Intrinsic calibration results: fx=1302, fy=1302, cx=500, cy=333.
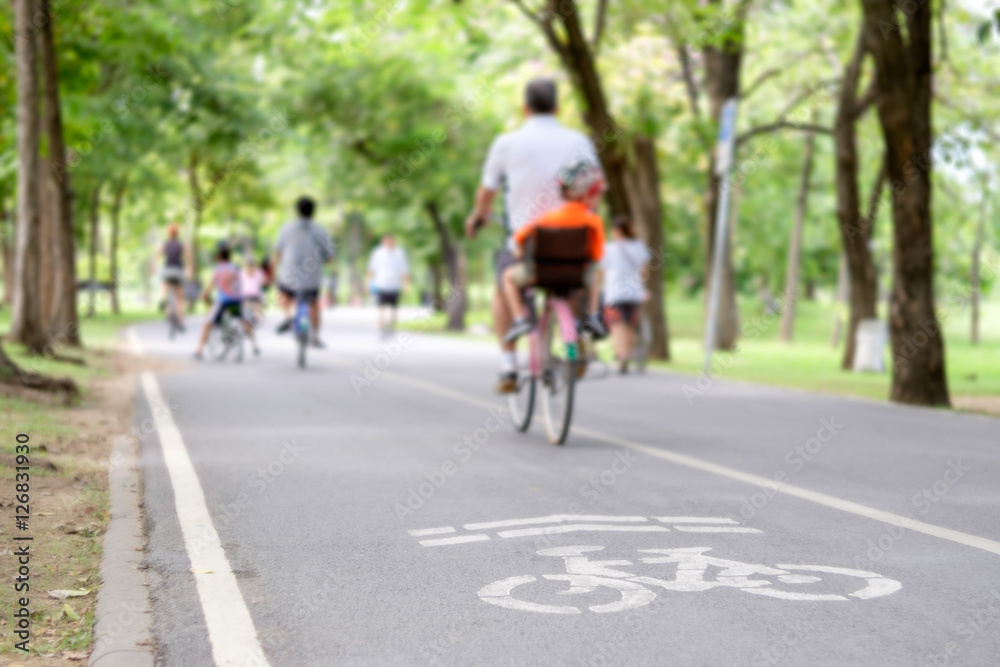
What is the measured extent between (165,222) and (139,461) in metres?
41.2

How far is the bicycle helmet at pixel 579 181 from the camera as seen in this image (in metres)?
9.03

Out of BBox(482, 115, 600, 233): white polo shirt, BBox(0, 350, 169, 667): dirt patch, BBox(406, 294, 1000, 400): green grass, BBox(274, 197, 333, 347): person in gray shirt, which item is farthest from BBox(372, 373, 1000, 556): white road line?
BBox(274, 197, 333, 347): person in gray shirt

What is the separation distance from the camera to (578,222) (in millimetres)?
9055

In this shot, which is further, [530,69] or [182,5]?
[530,69]

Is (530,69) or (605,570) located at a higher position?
(530,69)

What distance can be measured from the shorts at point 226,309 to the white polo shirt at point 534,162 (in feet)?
34.1

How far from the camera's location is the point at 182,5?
19297 millimetres

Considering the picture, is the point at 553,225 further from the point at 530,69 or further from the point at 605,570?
the point at 530,69

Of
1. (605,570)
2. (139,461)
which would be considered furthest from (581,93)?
(605,570)

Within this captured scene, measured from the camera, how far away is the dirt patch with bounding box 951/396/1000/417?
1266 centimetres

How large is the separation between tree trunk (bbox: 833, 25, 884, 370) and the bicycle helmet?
1274 centimetres

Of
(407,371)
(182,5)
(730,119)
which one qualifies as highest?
(182,5)

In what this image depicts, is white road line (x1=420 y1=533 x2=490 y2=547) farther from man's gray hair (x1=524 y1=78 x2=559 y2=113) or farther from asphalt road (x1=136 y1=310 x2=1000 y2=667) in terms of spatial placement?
man's gray hair (x1=524 y1=78 x2=559 y2=113)

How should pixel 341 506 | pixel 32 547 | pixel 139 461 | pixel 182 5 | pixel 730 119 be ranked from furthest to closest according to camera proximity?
pixel 182 5 → pixel 730 119 → pixel 139 461 → pixel 341 506 → pixel 32 547
